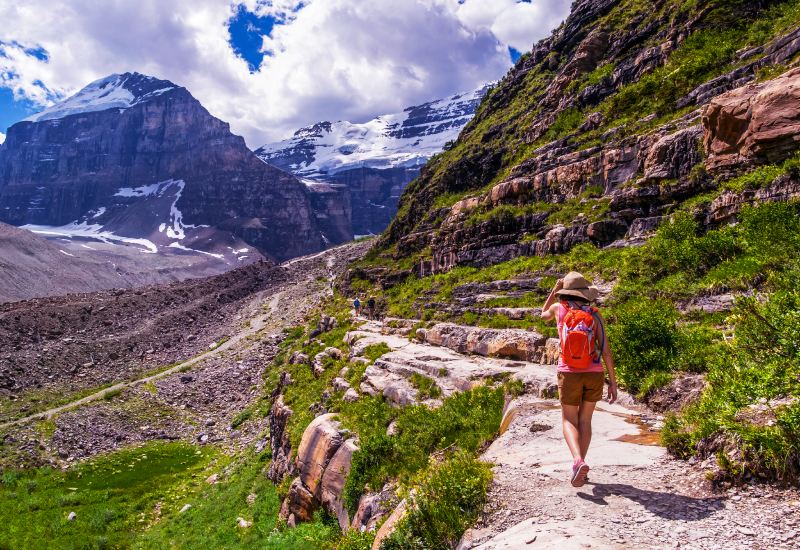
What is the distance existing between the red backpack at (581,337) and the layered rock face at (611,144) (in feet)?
40.5

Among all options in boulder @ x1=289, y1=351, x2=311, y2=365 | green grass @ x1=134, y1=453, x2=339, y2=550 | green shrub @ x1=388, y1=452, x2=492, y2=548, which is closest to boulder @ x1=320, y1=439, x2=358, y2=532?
green grass @ x1=134, y1=453, x2=339, y2=550

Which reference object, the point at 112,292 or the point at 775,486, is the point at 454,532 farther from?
the point at 112,292

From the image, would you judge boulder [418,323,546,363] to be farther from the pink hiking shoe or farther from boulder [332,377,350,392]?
the pink hiking shoe

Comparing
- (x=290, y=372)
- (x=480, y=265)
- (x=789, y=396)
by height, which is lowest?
(x=290, y=372)

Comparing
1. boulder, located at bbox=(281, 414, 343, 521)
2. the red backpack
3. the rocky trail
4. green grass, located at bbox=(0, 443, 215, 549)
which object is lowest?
green grass, located at bbox=(0, 443, 215, 549)

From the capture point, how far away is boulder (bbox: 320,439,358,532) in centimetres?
1165

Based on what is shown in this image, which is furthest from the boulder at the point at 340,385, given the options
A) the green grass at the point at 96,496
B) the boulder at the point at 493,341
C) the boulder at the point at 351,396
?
the green grass at the point at 96,496

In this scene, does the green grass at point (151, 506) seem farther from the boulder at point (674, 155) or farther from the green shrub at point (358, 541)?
the boulder at point (674, 155)

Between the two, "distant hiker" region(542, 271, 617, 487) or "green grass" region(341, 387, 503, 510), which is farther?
"green grass" region(341, 387, 503, 510)

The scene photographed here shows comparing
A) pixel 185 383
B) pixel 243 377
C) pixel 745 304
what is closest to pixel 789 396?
pixel 745 304

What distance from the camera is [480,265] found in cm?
3150

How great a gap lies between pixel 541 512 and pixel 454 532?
1.15 m

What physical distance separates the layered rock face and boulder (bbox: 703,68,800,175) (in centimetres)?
4

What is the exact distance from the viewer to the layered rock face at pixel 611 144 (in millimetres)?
16594
